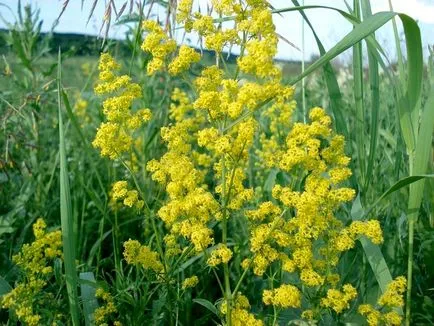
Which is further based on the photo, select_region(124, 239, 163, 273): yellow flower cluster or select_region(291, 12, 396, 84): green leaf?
select_region(124, 239, 163, 273): yellow flower cluster

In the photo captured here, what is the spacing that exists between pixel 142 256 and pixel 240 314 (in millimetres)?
310

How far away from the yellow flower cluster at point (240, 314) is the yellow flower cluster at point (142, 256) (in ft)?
0.73

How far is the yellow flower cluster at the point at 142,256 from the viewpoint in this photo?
1.68 metres

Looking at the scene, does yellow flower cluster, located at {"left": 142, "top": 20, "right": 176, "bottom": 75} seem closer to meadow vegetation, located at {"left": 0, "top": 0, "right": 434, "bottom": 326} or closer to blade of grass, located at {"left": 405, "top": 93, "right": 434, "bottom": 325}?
meadow vegetation, located at {"left": 0, "top": 0, "right": 434, "bottom": 326}

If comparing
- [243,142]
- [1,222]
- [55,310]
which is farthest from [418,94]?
[1,222]

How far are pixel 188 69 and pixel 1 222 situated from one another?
1.29 meters

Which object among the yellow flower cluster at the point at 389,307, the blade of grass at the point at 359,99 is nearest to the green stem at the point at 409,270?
the yellow flower cluster at the point at 389,307

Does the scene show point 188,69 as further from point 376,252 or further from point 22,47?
point 22,47

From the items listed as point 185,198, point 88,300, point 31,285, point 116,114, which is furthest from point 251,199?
point 31,285

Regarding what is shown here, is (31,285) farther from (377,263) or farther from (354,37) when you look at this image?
(354,37)

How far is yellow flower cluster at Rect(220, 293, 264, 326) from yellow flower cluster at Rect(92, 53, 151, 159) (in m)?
0.49

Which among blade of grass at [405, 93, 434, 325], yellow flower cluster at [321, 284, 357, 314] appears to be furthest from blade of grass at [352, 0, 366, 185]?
yellow flower cluster at [321, 284, 357, 314]

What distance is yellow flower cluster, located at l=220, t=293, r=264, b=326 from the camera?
1.52 meters

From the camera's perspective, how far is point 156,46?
1616 millimetres
